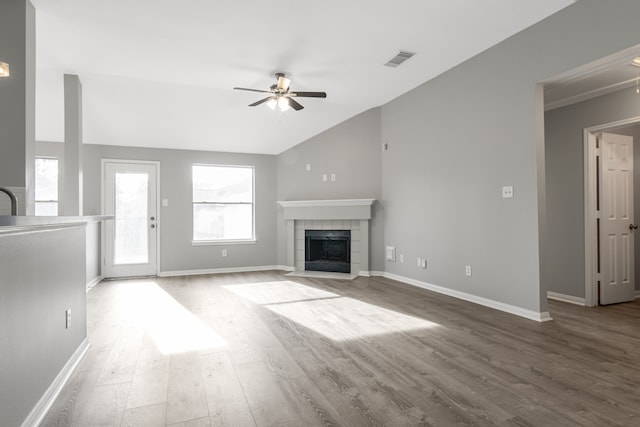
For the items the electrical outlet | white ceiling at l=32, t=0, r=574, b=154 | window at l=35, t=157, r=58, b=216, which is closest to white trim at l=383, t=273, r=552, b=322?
the electrical outlet

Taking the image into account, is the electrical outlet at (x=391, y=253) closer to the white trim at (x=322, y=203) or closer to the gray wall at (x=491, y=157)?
the gray wall at (x=491, y=157)

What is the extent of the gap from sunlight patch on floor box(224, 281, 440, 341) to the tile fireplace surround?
56.4 inches

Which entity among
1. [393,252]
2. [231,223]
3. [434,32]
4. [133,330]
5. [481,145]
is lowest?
[133,330]

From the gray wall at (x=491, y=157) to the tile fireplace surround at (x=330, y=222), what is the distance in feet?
2.78

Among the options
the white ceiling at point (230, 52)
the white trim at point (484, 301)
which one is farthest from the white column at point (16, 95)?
the white trim at point (484, 301)

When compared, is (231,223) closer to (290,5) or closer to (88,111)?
(88,111)

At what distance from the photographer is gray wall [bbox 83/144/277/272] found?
19.9ft

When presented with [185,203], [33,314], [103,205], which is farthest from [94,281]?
[33,314]

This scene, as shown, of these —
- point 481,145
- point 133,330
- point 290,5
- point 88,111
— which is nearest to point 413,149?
point 481,145

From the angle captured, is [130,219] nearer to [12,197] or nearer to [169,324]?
[169,324]

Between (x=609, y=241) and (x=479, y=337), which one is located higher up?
(x=609, y=241)

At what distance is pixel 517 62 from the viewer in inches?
146

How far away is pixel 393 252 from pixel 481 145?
2.35 m

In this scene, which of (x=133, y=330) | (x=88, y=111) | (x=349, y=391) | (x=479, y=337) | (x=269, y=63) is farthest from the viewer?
(x=88, y=111)
